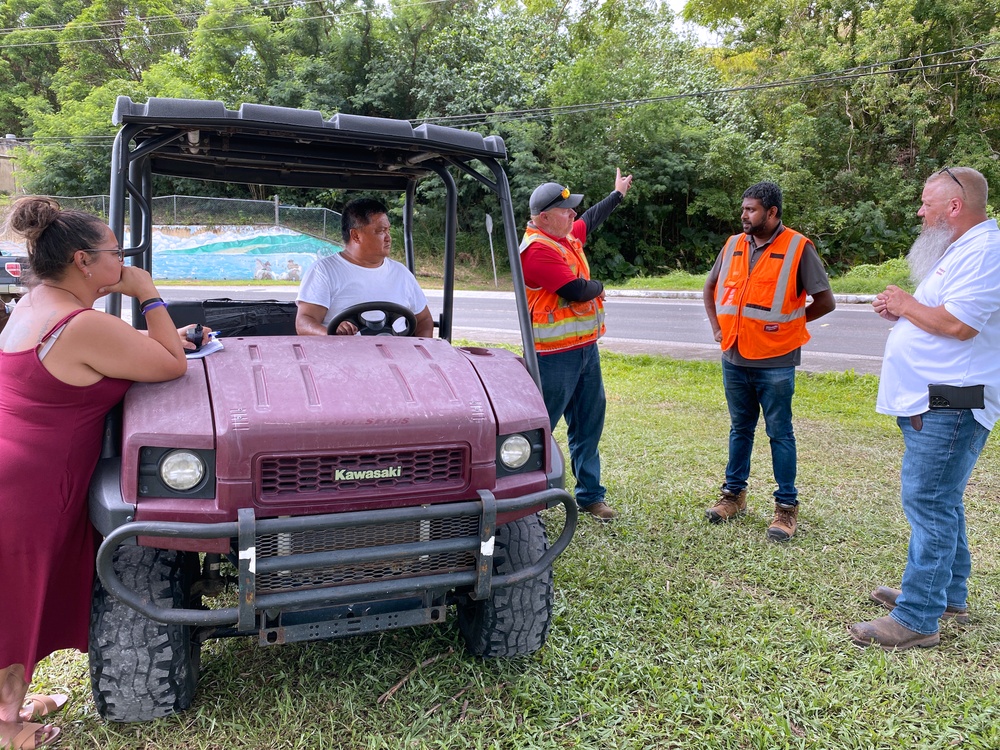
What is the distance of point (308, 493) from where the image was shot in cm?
227

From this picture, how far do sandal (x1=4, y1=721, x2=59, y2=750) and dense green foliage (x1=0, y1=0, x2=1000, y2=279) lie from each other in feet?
58.3

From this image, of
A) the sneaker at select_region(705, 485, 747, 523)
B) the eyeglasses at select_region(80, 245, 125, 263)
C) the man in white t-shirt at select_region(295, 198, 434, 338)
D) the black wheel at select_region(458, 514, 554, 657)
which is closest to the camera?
the eyeglasses at select_region(80, 245, 125, 263)

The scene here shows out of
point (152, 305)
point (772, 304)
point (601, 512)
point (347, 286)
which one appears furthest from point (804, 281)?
point (152, 305)

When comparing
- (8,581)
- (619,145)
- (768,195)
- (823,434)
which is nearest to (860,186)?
(619,145)

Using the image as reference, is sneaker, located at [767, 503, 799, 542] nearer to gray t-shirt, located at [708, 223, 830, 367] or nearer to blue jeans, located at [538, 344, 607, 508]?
gray t-shirt, located at [708, 223, 830, 367]

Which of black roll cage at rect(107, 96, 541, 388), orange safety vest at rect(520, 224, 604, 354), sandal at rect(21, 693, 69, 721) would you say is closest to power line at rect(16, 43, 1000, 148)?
orange safety vest at rect(520, 224, 604, 354)

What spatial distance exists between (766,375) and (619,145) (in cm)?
2223

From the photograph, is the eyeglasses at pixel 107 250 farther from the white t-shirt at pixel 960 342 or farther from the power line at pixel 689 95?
the power line at pixel 689 95

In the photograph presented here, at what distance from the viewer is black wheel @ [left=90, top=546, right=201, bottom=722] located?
2365mm

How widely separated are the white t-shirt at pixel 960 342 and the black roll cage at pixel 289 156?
1.50 m

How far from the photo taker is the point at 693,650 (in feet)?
9.84

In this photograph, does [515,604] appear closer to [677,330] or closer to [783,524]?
[783,524]

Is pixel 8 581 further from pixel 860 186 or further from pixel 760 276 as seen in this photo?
pixel 860 186

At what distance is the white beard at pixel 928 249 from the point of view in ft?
10.1
